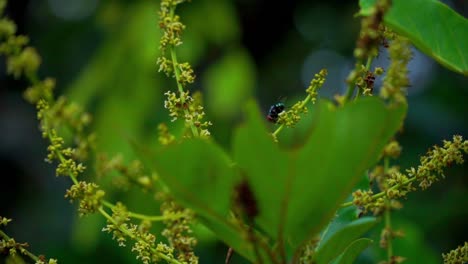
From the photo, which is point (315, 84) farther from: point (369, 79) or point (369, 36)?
point (369, 36)

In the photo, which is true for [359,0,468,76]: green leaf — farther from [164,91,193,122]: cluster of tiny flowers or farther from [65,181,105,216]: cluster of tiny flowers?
[65,181,105,216]: cluster of tiny flowers

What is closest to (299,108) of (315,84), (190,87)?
(315,84)

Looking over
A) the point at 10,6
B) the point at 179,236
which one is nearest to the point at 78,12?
the point at 10,6

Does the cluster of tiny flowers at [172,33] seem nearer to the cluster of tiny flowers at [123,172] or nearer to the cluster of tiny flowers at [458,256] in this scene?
the cluster of tiny flowers at [123,172]

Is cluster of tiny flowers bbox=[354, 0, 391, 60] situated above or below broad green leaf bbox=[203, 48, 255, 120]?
below

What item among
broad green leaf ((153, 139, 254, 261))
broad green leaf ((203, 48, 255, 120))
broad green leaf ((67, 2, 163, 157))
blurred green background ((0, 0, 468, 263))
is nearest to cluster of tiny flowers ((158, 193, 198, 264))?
broad green leaf ((153, 139, 254, 261))

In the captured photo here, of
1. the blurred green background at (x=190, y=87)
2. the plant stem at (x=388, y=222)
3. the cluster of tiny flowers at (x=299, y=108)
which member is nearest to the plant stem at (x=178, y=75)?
the cluster of tiny flowers at (x=299, y=108)

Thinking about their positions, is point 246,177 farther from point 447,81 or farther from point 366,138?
point 447,81
